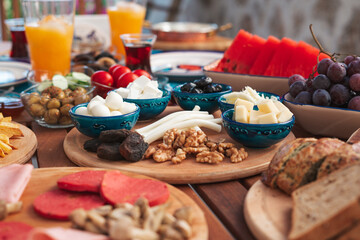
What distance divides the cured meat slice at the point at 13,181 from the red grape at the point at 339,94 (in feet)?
3.26

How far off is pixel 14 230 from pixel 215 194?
1.67 feet

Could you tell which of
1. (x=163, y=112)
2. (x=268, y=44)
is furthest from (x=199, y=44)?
(x=163, y=112)

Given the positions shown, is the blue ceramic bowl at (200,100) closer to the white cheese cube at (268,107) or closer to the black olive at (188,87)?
the black olive at (188,87)

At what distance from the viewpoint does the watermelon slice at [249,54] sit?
194 centimetres

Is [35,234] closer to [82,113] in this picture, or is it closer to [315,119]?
[82,113]

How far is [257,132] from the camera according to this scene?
1246 mm

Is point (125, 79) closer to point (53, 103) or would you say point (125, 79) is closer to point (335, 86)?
point (53, 103)

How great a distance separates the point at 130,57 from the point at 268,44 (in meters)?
0.68

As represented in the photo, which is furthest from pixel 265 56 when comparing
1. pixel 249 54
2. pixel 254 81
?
pixel 254 81

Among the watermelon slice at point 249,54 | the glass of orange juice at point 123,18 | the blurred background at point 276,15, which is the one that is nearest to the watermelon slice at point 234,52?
the watermelon slice at point 249,54

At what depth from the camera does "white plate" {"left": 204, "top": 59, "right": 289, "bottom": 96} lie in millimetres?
1727

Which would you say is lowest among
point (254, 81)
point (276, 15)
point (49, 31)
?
point (276, 15)

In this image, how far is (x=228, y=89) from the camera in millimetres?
1657

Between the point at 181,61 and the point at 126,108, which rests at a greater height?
the point at 126,108
